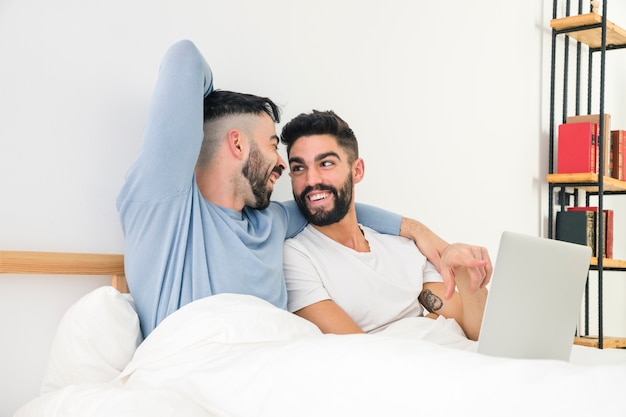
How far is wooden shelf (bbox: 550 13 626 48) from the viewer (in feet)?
9.82

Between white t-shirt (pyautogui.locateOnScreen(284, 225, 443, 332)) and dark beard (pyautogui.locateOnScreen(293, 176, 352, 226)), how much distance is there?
0.05 metres

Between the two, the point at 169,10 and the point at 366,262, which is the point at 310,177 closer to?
the point at 366,262

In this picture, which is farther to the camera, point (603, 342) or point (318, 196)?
point (603, 342)

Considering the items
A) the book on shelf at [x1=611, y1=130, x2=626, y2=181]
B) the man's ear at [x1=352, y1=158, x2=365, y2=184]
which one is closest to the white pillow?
the man's ear at [x1=352, y1=158, x2=365, y2=184]

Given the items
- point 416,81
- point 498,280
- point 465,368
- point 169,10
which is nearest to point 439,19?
point 416,81

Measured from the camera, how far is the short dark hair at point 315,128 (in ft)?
5.84

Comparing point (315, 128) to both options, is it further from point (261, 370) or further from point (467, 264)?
point (261, 370)

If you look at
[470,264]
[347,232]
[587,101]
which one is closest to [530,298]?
[470,264]

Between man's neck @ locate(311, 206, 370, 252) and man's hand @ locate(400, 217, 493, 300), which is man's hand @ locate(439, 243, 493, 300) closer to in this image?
man's hand @ locate(400, 217, 493, 300)

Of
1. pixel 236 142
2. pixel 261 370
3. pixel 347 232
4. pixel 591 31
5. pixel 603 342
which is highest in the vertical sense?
pixel 591 31

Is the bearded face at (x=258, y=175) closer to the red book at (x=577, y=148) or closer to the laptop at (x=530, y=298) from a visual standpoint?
the laptop at (x=530, y=298)

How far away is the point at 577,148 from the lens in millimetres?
2998

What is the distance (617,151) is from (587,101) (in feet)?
1.03

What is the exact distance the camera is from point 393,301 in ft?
5.64
